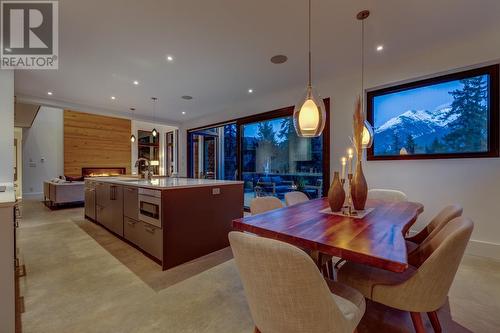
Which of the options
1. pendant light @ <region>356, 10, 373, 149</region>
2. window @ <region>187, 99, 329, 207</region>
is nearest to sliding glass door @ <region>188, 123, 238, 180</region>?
window @ <region>187, 99, 329, 207</region>

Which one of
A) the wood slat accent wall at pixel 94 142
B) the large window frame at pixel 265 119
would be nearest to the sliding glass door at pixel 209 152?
the large window frame at pixel 265 119

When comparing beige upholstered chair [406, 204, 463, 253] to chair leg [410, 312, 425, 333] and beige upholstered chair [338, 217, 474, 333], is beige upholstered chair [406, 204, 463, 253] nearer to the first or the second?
beige upholstered chair [338, 217, 474, 333]

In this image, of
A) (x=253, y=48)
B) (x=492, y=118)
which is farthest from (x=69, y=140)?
(x=492, y=118)

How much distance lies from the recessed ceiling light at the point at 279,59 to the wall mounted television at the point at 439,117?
153cm

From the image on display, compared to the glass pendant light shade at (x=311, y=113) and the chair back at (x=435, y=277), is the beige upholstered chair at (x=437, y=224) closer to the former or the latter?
the chair back at (x=435, y=277)

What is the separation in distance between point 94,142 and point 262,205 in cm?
838

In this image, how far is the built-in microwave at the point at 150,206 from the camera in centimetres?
243

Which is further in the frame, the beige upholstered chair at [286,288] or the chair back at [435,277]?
the chair back at [435,277]

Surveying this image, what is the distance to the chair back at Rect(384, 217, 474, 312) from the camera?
109cm

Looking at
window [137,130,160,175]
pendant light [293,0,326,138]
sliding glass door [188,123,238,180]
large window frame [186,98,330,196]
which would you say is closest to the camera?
pendant light [293,0,326,138]

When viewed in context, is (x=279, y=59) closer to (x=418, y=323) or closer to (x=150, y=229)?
(x=150, y=229)

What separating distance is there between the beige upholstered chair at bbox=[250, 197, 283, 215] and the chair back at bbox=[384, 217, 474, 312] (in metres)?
1.22

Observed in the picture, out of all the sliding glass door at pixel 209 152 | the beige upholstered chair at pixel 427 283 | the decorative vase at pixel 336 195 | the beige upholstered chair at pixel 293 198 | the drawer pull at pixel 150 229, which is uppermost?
the sliding glass door at pixel 209 152

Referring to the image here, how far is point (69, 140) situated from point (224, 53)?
288 inches
